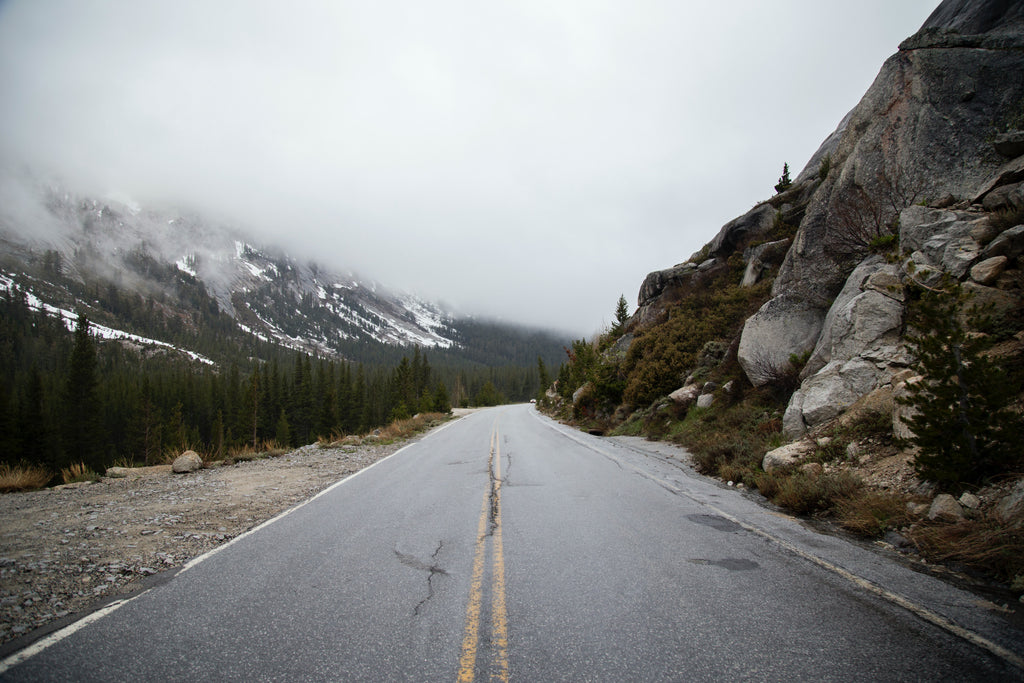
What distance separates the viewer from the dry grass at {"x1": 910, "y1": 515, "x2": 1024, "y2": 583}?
152 inches

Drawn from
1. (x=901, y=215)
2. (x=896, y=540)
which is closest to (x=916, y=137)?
(x=901, y=215)

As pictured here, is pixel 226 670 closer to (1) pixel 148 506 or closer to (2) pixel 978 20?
(1) pixel 148 506

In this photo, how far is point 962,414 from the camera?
506 cm

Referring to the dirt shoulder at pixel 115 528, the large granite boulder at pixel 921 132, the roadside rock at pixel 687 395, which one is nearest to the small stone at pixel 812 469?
the large granite boulder at pixel 921 132

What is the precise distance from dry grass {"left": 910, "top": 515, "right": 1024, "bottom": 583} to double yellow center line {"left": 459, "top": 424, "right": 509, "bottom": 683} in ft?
15.1

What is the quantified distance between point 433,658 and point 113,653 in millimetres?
2235

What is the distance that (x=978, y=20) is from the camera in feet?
39.1

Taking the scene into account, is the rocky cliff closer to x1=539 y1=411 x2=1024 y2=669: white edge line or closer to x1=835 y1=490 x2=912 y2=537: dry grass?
x1=835 y1=490 x2=912 y2=537: dry grass

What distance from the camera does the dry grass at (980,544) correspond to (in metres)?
3.87

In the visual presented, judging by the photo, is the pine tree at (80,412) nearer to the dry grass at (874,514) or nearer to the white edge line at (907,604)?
the white edge line at (907,604)

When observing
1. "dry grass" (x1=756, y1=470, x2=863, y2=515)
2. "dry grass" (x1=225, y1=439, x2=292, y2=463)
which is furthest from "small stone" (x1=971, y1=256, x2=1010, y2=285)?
"dry grass" (x1=225, y1=439, x2=292, y2=463)

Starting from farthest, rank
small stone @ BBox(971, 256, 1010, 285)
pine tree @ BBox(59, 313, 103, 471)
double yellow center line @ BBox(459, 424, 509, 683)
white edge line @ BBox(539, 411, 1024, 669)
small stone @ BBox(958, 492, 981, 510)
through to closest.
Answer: pine tree @ BBox(59, 313, 103, 471), small stone @ BBox(971, 256, 1010, 285), small stone @ BBox(958, 492, 981, 510), white edge line @ BBox(539, 411, 1024, 669), double yellow center line @ BBox(459, 424, 509, 683)

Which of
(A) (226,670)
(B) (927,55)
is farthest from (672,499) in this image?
(B) (927,55)

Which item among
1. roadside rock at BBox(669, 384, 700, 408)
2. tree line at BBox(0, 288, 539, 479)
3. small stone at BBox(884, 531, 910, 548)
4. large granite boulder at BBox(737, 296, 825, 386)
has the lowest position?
tree line at BBox(0, 288, 539, 479)
